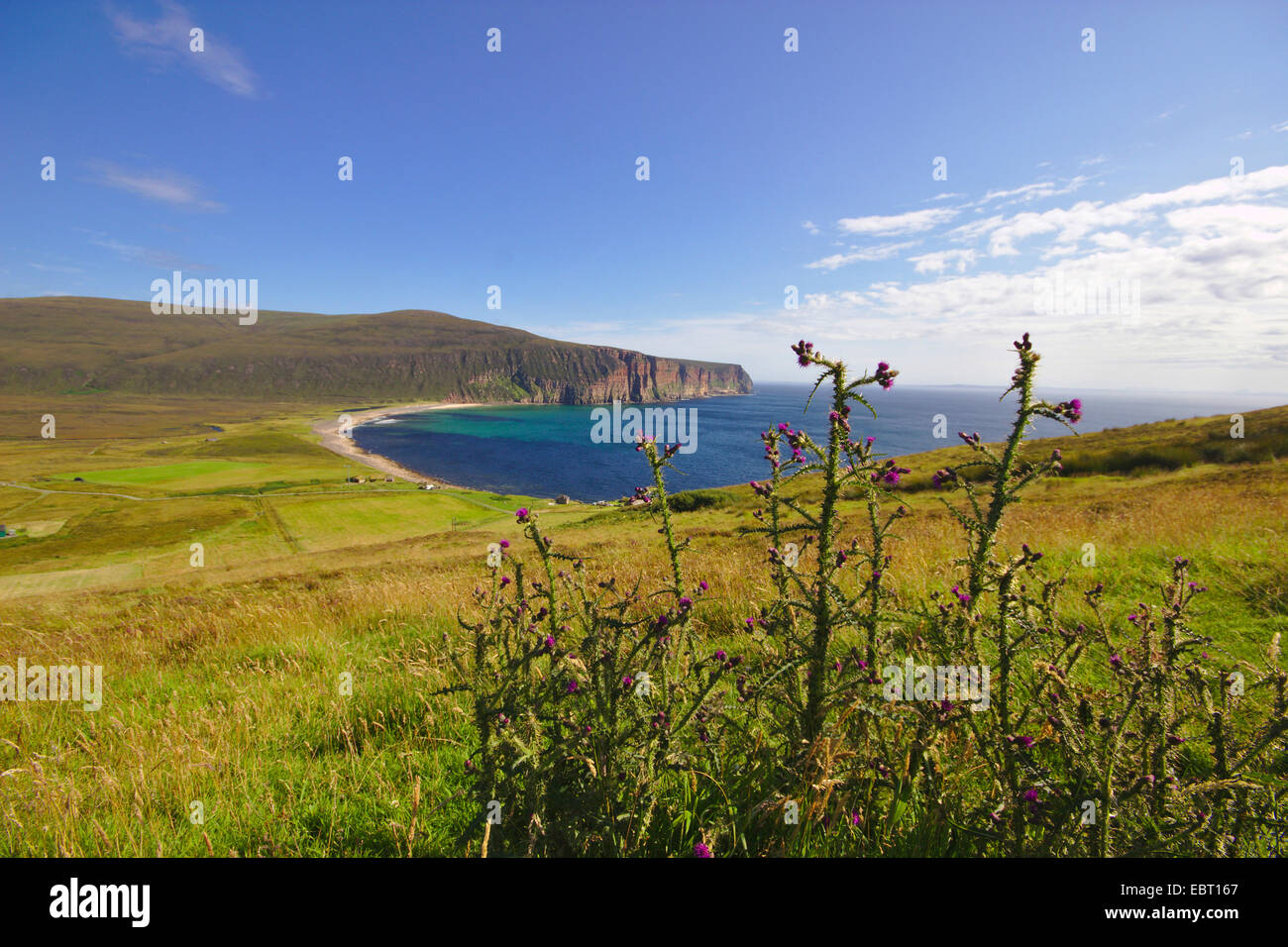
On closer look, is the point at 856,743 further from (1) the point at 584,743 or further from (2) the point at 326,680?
(2) the point at 326,680

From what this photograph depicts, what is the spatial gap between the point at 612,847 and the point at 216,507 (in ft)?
266

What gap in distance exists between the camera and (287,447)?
128 m

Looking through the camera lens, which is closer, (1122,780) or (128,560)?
(1122,780)

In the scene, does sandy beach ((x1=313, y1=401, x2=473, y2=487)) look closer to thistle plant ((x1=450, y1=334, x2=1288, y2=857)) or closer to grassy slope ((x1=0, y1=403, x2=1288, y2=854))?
grassy slope ((x1=0, y1=403, x2=1288, y2=854))

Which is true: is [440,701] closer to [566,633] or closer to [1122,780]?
[566,633]

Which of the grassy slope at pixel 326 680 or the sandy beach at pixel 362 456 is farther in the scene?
the sandy beach at pixel 362 456

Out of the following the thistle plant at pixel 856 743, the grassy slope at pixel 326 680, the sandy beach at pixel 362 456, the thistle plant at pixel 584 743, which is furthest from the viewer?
→ the sandy beach at pixel 362 456

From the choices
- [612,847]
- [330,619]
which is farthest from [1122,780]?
[330,619]

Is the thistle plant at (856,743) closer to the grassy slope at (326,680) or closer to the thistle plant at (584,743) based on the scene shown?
the thistle plant at (584,743)

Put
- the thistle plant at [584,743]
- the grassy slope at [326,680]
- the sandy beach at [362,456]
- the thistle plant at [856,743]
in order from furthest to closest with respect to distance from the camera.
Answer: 1. the sandy beach at [362,456]
2. the grassy slope at [326,680]
3. the thistle plant at [584,743]
4. the thistle plant at [856,743]

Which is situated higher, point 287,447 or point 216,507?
point 287,447

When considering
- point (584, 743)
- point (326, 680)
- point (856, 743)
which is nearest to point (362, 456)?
point (326, 680)

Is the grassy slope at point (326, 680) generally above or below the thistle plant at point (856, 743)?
below

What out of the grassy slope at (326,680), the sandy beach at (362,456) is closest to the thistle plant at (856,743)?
the grassy slope at (326,680)
